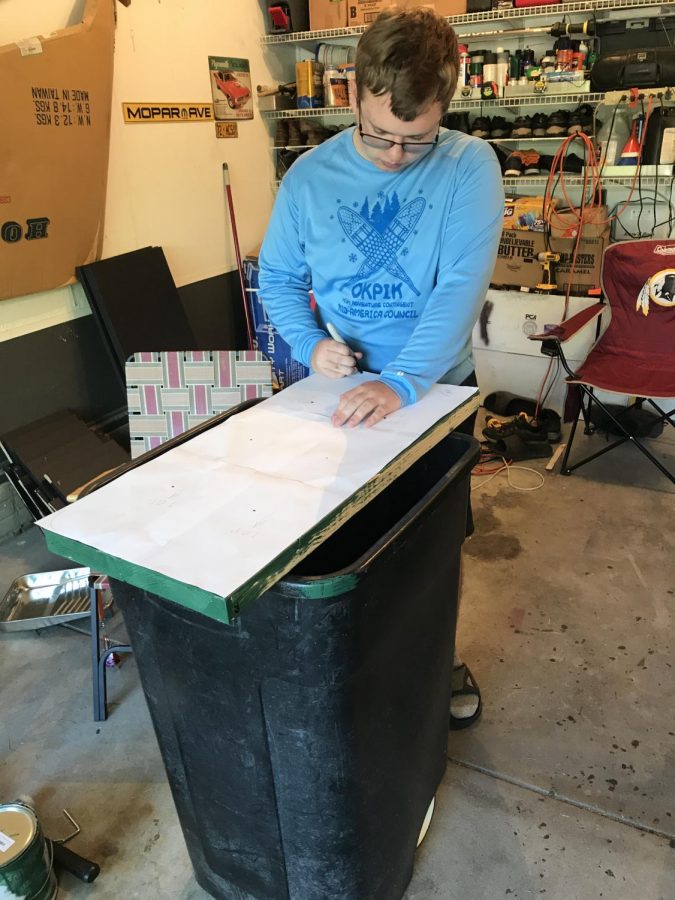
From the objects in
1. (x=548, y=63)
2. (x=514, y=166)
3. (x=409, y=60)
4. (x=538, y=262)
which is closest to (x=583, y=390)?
(x=538, y=262)

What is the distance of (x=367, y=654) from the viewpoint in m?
0.89

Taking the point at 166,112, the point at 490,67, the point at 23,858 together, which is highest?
the point at 490,67

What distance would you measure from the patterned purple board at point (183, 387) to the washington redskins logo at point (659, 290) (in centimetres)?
204

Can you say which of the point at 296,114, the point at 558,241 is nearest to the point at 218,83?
the point at 296,114

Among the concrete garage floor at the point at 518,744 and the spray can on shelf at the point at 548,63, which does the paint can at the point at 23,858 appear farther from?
the spray can on shelf at the point at 548,63

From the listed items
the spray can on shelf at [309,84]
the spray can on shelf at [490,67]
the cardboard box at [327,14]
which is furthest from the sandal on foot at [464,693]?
the cardboard box at [327,14]

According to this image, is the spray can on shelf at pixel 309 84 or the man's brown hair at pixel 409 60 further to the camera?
the spray can on shelf at pixel 309 84

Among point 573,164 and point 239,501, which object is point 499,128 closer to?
point 573,164

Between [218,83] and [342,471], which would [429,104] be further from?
[218,83]

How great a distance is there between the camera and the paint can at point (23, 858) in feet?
4.05

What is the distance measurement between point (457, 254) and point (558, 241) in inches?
95.7

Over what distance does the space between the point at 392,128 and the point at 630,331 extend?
2282 millimetres

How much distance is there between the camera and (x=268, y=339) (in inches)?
151

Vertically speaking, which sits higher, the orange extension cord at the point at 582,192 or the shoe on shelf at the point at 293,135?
the shoe on shelf at the point at 293,135
